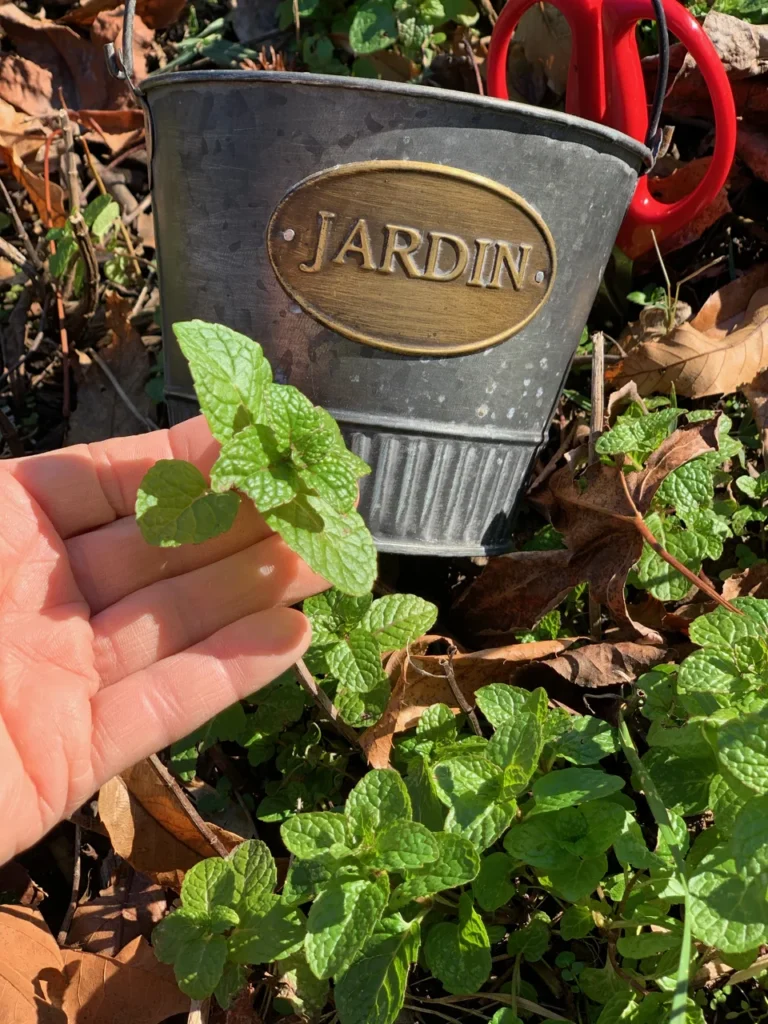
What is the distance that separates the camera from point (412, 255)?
3.39ft

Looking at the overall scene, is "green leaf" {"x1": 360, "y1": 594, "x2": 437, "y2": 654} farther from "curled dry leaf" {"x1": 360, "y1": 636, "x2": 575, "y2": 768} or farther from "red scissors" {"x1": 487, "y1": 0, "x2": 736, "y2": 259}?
"red scissors" {"x1": 487, "y1": 0, "x2": 736, "y2": 259}

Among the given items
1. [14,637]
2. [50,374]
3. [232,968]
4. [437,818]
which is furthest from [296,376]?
[50,374]

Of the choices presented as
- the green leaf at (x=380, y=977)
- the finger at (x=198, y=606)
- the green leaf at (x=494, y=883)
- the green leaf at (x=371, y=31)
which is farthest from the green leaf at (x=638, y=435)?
the green leaf at (x=371, y=31)

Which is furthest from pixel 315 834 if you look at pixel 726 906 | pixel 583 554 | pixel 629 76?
pixel 629 76

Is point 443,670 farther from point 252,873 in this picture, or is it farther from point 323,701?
point 252,873

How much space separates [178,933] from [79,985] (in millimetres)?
253

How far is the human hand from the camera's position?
89 cm

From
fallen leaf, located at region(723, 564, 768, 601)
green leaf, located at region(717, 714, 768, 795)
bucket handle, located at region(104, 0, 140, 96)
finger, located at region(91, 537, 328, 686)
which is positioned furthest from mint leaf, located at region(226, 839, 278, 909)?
bucket handle, located at region(104, 0, 140, 96)

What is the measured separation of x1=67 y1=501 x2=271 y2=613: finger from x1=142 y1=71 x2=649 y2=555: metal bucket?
0.27 metres

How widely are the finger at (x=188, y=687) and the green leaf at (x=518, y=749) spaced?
24 cm

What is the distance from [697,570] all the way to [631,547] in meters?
0.10

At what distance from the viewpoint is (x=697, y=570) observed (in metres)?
1.12

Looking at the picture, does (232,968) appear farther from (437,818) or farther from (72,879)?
(72,879)

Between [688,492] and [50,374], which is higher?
[688,492]
